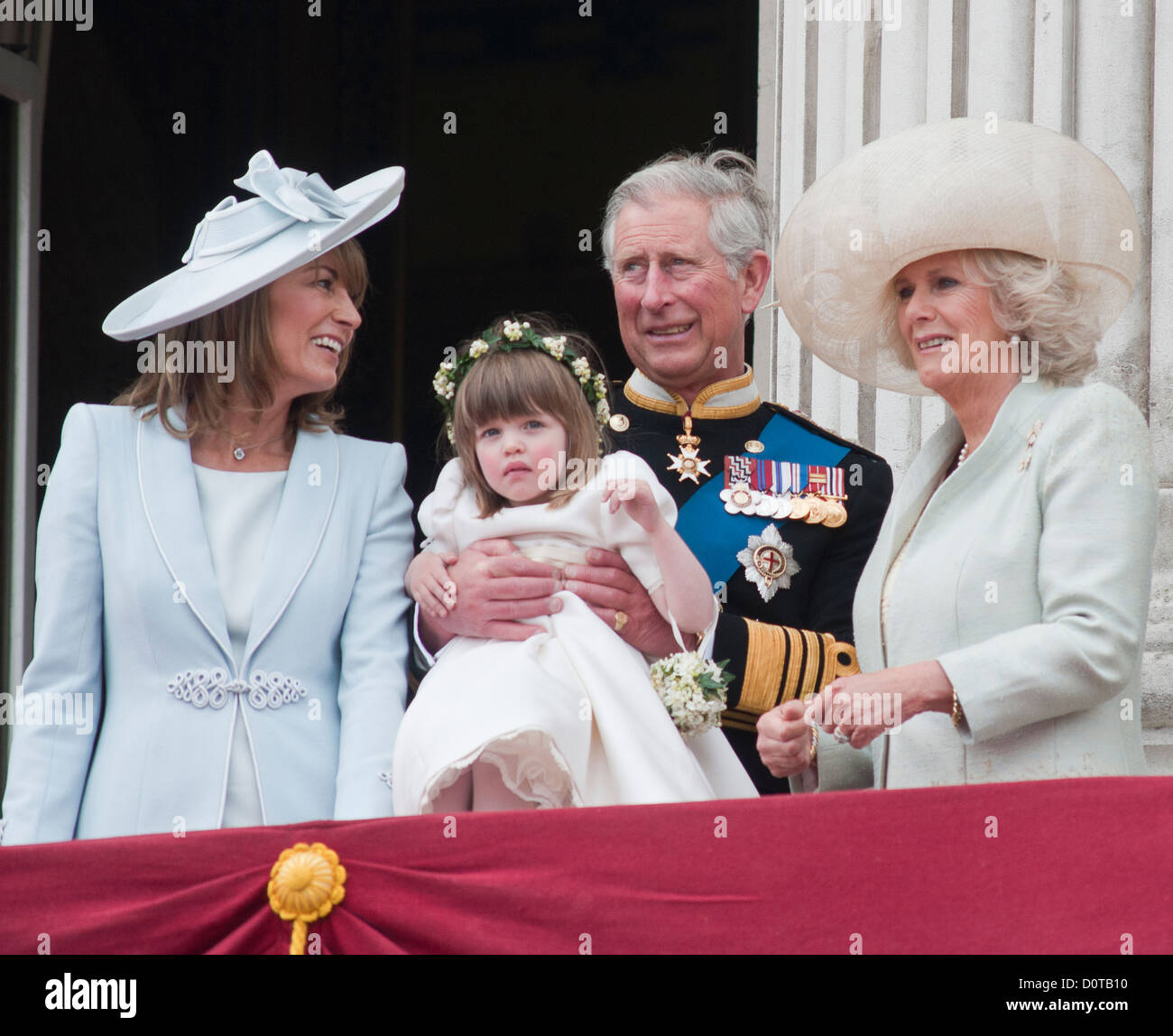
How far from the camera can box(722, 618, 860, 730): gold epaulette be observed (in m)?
2.88

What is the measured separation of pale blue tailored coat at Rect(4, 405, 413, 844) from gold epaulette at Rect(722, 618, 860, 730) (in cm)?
59

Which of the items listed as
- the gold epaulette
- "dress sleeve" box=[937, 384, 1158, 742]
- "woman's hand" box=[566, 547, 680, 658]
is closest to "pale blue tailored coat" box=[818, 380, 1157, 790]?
"dress sleeve" box=[937, 384, 1158, 742]

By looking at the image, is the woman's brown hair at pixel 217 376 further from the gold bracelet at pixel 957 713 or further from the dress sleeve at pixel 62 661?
the gold bracelet at pixel 957 713

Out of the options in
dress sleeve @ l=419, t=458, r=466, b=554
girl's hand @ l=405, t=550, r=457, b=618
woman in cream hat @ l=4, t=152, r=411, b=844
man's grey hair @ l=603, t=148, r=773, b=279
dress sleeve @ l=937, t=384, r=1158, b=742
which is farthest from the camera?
man's grey hair @ l=603, t=148, r=773, b=279

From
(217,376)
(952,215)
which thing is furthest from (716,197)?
(217,376)

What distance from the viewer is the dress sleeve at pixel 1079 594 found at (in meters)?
2.35

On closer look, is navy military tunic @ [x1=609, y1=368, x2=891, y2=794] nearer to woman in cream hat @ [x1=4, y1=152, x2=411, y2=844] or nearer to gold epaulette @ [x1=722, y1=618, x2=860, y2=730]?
gold epaulette @ [x1=722, y1=618, x2=860, y2=730]

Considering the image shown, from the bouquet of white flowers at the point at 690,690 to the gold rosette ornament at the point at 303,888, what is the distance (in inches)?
23.5

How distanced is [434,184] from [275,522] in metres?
3.33

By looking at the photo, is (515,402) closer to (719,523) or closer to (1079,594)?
(719,523)

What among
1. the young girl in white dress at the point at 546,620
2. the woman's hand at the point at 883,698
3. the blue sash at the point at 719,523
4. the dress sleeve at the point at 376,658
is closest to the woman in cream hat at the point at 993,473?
the woman's hand at the point at 883,698

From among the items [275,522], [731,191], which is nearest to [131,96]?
[731,191]

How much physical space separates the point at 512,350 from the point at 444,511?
0.94ft
